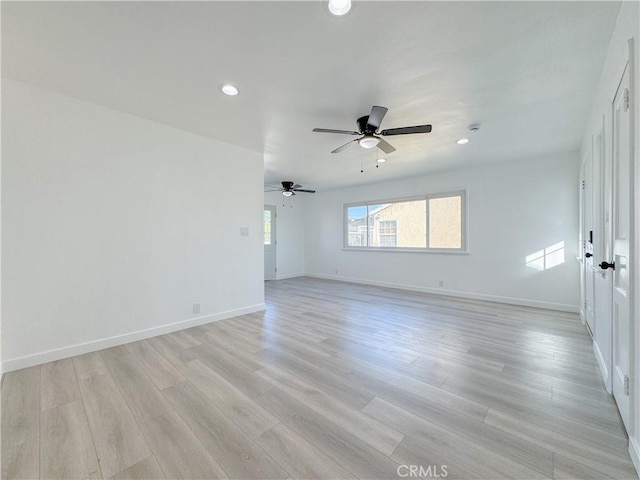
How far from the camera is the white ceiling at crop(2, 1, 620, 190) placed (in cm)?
156

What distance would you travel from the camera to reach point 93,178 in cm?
266

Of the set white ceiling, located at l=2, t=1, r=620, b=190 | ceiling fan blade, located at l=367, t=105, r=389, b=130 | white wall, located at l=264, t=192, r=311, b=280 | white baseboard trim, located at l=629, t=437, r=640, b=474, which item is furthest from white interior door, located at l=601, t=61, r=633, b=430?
white wall, located at l=264, t=192, r=311, b=280

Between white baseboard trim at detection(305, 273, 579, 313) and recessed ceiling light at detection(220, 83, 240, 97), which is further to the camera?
white baseboard trim at detection(305, 273, 579, 313)

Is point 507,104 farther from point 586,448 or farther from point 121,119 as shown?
point 121,119

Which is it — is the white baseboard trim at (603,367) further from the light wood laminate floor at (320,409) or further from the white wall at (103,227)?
the white wall at (103,227)

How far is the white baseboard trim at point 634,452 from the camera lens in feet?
4.07

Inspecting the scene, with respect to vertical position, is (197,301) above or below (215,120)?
below

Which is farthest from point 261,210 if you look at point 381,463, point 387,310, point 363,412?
point 381,463

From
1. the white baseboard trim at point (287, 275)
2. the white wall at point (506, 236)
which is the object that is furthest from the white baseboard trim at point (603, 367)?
the white baseboard trim at point (287, 275)

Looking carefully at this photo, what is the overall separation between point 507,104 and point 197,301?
4345mm

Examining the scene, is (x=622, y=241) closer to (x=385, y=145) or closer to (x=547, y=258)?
(x=385, y=145)

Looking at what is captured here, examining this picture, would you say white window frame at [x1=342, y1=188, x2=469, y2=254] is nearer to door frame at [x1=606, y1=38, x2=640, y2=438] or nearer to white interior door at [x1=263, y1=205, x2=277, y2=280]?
white interior door at [x1=263, y1=205, x2=277, y2=280]

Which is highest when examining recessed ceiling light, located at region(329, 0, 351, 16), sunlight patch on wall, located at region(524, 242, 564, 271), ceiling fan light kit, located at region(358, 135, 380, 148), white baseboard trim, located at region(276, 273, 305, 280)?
recessed ceiling light, located at region(329, 0, 351, 16)

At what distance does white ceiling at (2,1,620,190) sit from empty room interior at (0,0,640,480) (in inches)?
0.7
